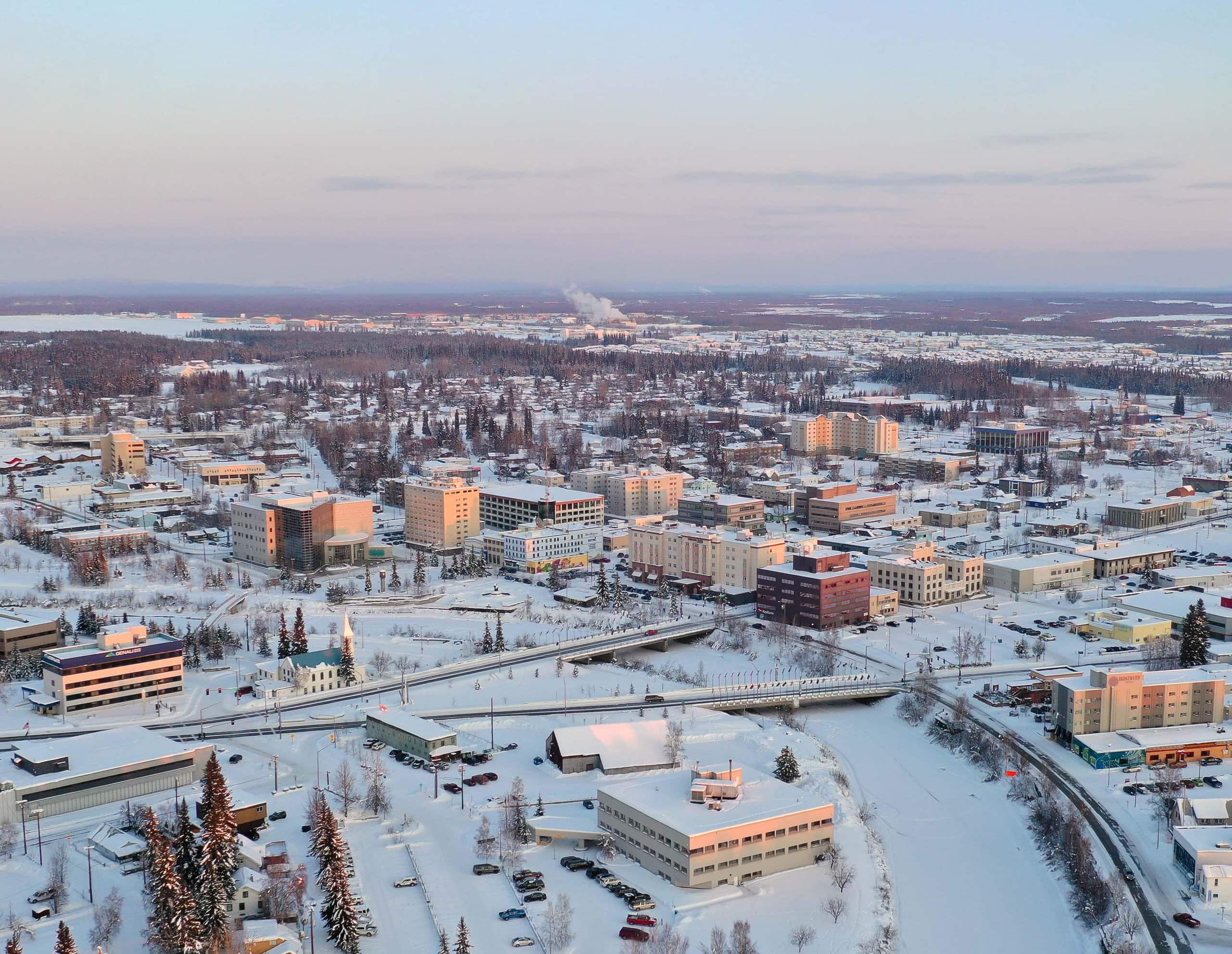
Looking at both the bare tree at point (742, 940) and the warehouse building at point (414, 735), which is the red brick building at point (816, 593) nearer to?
the warehouse building at point (414, 735)

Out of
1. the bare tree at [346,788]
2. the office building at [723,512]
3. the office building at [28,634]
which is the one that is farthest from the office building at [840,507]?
the bare tree at [346,788]

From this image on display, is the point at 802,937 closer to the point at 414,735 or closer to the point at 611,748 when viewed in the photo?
the point at 611,748

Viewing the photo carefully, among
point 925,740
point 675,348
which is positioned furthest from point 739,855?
point 675,348

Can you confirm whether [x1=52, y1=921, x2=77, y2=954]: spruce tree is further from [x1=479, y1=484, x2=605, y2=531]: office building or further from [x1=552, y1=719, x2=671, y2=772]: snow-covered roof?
[x1=479, y1=484, x2=605, y2=531]: office building

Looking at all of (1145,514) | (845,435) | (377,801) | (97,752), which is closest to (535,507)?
(1145,514)

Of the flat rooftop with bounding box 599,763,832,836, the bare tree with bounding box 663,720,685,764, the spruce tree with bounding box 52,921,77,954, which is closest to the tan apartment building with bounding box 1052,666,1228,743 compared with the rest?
the flat rooftop with bounding box 599,763,832,836

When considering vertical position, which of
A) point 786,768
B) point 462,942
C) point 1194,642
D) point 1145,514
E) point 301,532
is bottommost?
point 786,768
